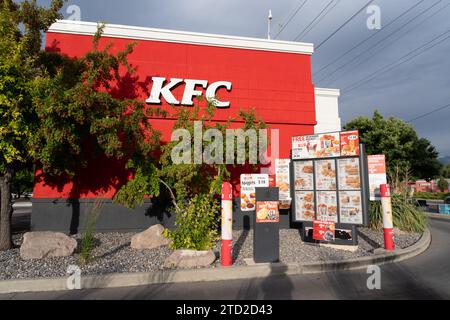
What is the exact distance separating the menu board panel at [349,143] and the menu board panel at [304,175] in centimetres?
110

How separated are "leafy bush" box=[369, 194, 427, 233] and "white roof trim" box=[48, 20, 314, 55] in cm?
737

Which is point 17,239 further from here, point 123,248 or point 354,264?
point 354,264

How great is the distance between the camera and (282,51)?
45.2 ft

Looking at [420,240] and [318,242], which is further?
[420,240]

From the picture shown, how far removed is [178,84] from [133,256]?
7421mm

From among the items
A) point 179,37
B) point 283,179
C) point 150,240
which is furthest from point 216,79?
point 150,240

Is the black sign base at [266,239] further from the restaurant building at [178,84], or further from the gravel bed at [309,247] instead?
the restaurant building at [178,84]

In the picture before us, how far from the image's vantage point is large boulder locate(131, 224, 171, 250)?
27.5 ft

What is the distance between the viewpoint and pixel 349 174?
343 inches

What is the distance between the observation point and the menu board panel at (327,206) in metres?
8.88
